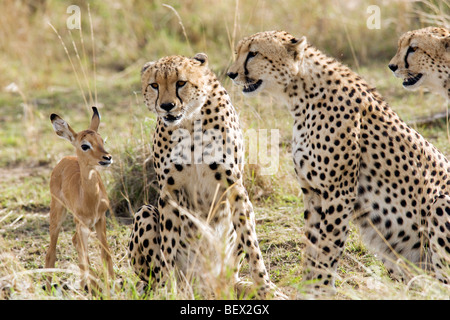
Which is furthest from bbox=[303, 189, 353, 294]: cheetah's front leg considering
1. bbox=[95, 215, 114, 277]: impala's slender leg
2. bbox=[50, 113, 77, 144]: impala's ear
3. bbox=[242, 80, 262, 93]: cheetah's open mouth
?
bbox=[50, 113, 77, 144]: impala's ear

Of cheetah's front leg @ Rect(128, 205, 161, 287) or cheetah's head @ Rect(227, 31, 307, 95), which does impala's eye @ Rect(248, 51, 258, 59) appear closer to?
cheetah's head @ Rect(227, 31, 307, 95)

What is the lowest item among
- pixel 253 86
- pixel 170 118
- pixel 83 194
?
pixel 83 194

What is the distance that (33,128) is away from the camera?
6.50 m

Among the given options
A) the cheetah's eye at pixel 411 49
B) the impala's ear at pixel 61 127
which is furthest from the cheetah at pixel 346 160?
the impala's ear at pixel 61 127

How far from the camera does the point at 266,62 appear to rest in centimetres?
357

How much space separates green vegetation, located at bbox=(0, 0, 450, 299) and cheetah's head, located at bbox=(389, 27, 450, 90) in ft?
Result: 3.35

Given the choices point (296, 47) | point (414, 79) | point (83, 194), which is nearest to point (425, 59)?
point (414, 79)

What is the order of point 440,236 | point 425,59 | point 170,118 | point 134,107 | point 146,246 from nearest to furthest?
point 440,236
point 170,118
point 146,246
point 425,59
point 134,107

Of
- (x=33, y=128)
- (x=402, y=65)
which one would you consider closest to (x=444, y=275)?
(x=402, y=65)

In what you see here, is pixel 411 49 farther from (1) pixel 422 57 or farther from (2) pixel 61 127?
(2) pixel 61 127

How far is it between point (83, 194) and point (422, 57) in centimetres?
197

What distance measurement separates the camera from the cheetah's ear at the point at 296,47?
3.54 m
